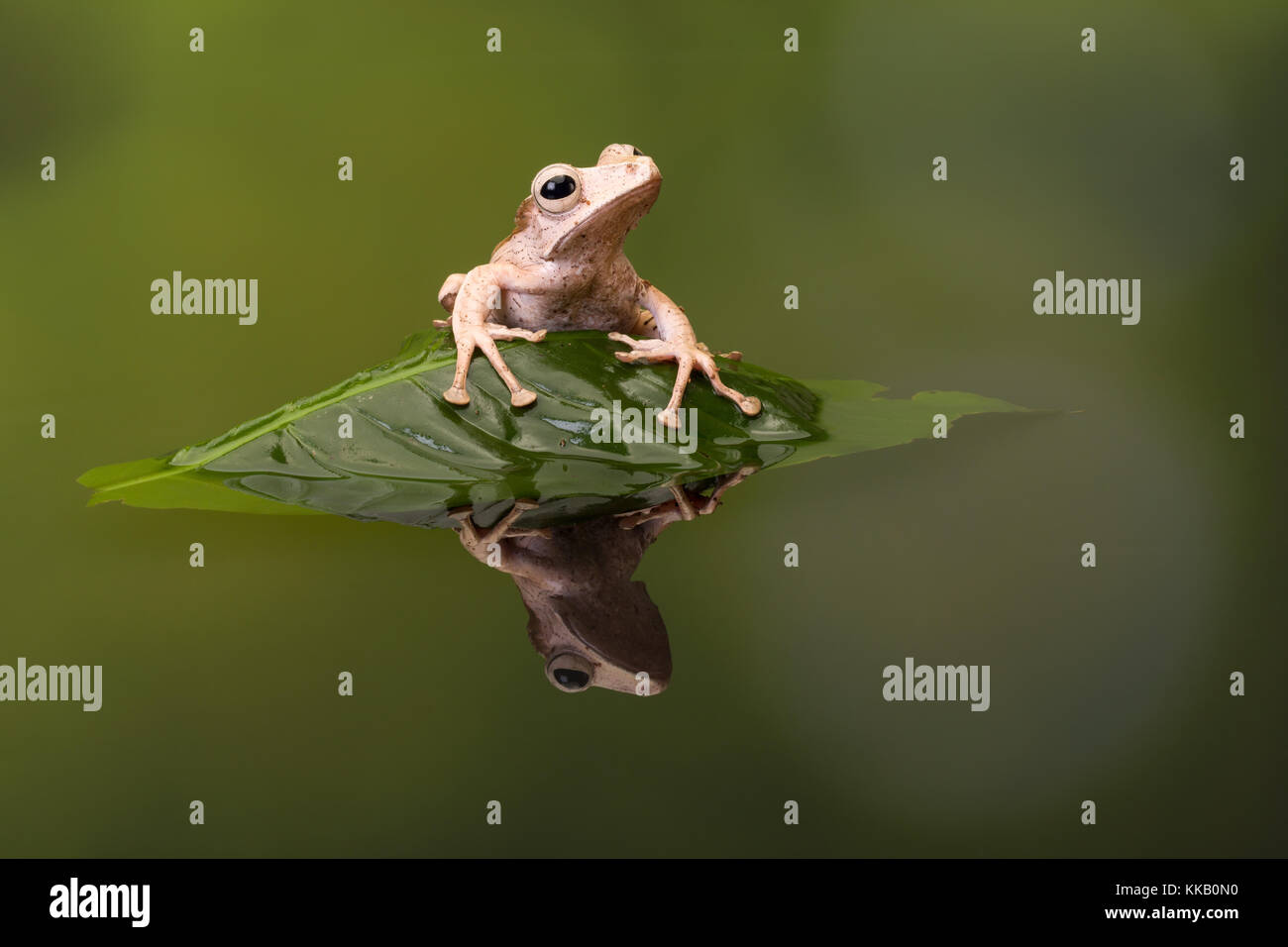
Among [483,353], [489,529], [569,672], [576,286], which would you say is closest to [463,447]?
[483,353]

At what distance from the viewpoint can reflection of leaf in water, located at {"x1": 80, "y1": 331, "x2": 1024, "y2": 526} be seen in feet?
10.6

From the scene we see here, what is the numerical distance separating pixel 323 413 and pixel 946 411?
208cm

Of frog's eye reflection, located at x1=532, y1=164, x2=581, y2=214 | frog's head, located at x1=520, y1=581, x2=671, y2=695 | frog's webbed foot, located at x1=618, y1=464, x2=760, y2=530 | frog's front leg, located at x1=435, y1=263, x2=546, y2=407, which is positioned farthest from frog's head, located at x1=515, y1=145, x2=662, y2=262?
frog's head, located at x1=520, y1=581, x2=671, y2=695

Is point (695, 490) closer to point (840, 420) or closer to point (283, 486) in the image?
point (840, 420)

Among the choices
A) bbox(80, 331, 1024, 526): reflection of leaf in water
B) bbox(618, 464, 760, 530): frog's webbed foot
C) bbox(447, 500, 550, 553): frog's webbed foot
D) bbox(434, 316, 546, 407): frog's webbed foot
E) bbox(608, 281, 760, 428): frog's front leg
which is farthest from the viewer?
bbox(608, 281, 760, 428): frog's front leg

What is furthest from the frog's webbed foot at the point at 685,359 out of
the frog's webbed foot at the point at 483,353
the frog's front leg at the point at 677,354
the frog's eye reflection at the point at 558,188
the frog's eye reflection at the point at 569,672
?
the frog's eye reflection at the point at 569,672

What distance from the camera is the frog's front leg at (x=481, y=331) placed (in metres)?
3.47

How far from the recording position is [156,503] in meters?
3.20

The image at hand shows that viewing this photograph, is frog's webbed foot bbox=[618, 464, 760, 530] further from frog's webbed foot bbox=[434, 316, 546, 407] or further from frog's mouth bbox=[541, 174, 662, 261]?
frog's mouth bbox=[541, 174, 662, 261]

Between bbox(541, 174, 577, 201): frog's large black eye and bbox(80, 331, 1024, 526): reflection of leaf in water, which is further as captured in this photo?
bbox(541, 174, 577, 201): frog's large black eye

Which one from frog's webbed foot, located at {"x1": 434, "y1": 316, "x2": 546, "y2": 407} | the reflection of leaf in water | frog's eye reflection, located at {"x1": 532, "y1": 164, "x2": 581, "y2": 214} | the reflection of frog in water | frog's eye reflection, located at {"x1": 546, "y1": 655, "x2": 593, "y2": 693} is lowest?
frog's eye reflection, located at {"x1": 546, "y1": 655, "x2": 593, "y2": 693}

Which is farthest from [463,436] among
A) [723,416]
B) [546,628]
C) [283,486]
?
[546,628]

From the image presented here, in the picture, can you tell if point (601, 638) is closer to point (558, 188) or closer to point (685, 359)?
point (685, 359)

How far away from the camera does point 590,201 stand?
3.55 m
